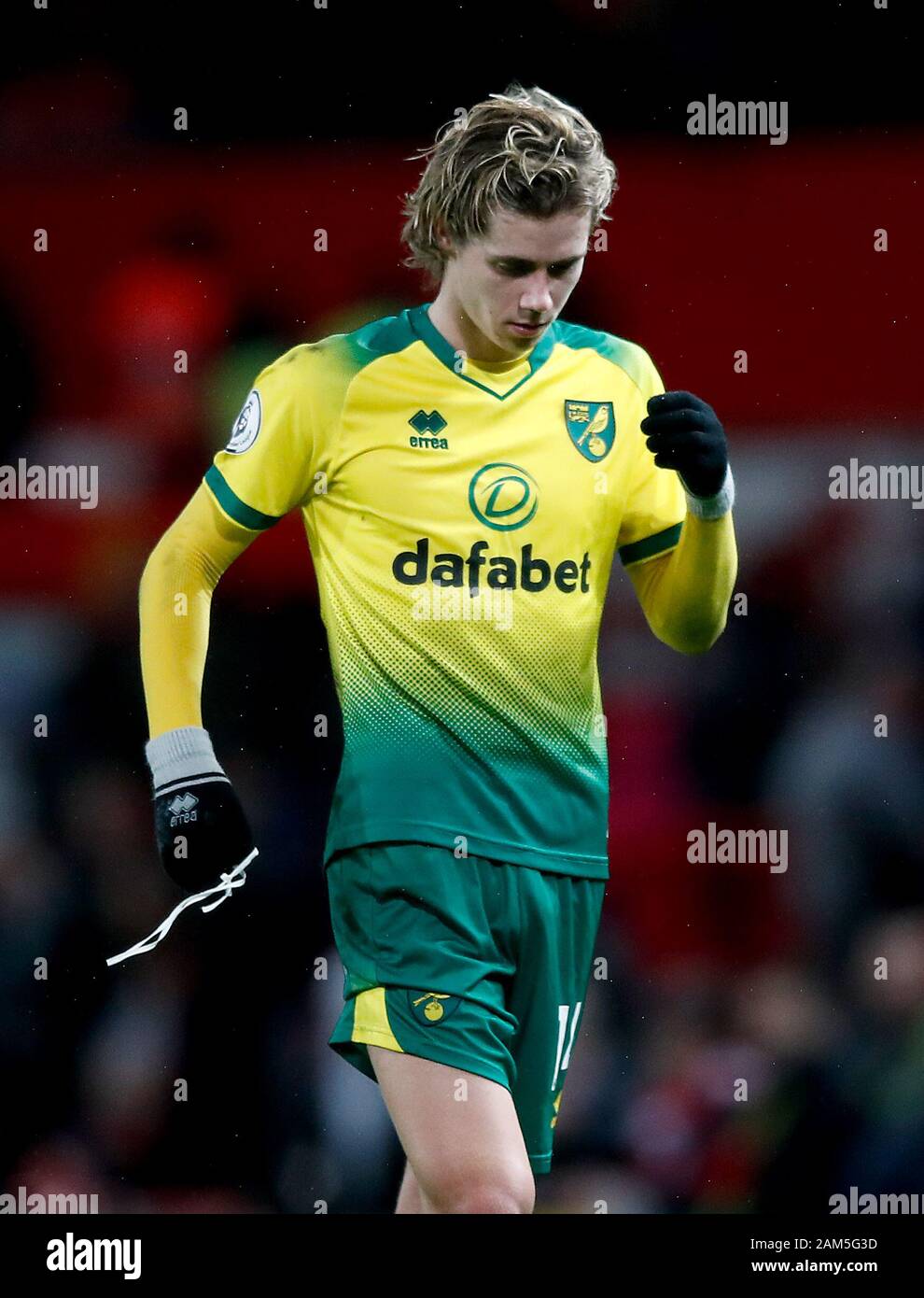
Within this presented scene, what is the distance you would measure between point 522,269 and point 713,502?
0.62 meters

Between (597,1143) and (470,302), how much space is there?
2.49m

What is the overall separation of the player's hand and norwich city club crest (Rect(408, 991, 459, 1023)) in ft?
3.67

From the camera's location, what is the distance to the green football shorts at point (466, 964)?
355 cm

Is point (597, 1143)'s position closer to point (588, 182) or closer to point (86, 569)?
point (86, 569)

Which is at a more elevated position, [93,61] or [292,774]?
[93,61]

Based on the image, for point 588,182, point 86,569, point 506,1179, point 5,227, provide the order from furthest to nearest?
point 86,569 → point 5,227 → point 588,182 → point 506,1179

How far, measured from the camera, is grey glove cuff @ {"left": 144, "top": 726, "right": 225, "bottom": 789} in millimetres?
3838

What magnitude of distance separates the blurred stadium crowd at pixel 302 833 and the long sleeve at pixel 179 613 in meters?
1.09

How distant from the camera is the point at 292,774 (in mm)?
5152

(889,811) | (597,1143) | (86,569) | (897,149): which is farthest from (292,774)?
(897,149)

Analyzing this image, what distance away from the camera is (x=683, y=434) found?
368cm
